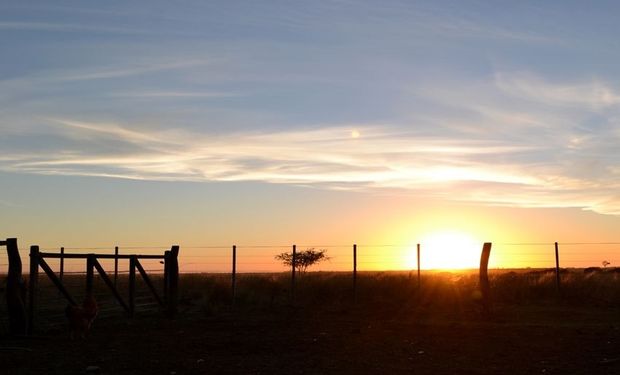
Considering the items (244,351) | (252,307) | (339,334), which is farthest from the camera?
(252,307)

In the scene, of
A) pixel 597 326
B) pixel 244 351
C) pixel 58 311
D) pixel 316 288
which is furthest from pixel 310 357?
pixel 316 288

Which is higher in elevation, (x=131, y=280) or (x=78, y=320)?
(x=131, y=280)

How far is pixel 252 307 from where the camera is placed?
24.9 metres

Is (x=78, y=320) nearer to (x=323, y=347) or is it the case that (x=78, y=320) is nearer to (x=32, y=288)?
(x=32, y=288)

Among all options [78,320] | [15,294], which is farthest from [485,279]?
[15,294]

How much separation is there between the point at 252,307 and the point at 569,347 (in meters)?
13.4

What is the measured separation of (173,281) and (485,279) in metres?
9.48

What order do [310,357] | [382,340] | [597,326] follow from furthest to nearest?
[597,326] < [382,340] < [310,357]

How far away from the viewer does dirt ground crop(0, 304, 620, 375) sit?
1137 centimetres

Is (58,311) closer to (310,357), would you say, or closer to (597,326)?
(310,357)

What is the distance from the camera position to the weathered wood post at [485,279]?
20188 millimetres

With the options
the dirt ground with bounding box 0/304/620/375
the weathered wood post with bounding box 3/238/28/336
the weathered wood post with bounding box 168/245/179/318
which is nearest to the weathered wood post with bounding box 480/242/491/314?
the dirt ground with bounding box 0/304/620/375

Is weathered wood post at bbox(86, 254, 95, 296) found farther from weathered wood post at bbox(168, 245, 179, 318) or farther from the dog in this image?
weathered wood post at bbox(168, 245, 179, 318)

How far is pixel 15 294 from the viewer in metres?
16.6
